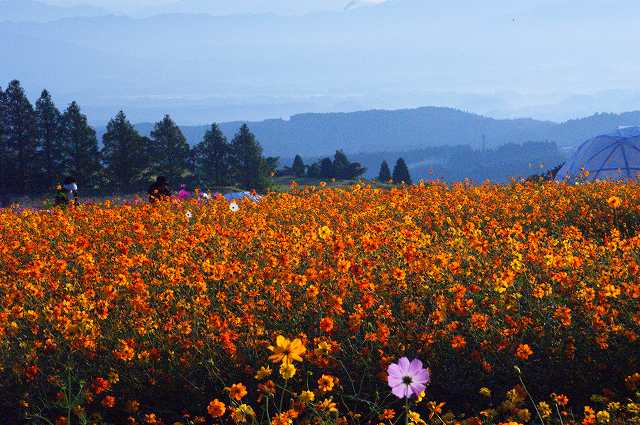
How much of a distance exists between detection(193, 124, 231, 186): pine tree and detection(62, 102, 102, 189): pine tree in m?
9.12

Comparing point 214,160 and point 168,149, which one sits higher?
point 168,149

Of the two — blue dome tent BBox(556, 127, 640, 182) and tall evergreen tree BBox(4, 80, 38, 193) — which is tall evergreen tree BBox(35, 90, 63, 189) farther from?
blue dome tent BBox(556, 127, 640, 182)

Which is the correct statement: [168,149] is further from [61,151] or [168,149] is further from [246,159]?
[61,151]

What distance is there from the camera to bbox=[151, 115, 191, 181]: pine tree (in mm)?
53906

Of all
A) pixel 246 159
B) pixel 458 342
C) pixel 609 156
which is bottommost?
pixel 458 342

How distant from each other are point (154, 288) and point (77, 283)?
0.82 metres

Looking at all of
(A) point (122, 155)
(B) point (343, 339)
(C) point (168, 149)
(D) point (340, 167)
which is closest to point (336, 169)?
(D) point (340, 167)

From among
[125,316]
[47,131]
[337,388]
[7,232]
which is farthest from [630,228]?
[47,131]

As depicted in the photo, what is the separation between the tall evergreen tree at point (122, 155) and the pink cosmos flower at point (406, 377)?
167ft

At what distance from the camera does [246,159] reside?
58.2 meters

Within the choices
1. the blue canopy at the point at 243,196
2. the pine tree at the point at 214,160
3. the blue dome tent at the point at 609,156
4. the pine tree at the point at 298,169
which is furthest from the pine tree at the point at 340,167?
the blue dome tent at the point at 609,156

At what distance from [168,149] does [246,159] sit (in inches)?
278

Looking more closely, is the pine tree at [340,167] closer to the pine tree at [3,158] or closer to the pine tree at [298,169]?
the pine tree at [298,169]

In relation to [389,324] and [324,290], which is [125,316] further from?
[389,324]
